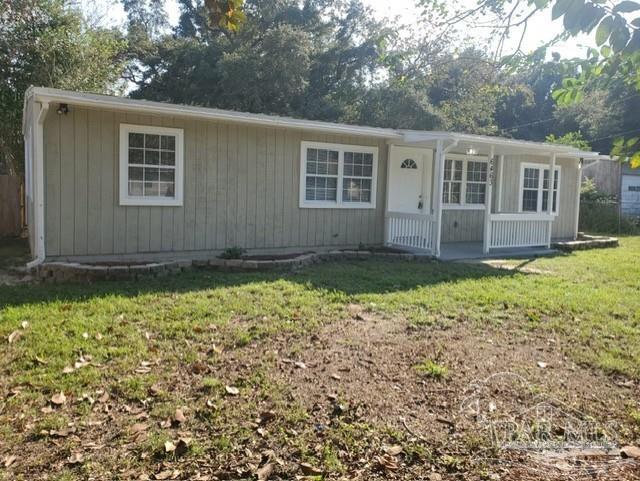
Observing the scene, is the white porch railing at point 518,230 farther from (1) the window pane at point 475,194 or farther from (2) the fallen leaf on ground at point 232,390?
(2) the fallen leaf on ground at point 232,390

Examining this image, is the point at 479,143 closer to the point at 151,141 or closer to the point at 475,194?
the point at 475,194

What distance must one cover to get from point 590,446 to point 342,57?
2305cm

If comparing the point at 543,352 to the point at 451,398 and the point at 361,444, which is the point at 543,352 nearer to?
the point at 451,398

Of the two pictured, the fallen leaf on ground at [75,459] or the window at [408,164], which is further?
the window at [408,164]

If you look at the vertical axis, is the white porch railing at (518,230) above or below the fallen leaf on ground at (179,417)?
above

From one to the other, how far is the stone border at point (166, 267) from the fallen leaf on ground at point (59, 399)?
12.9 feet

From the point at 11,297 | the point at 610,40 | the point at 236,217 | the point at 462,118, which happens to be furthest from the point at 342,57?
the point at 610,40

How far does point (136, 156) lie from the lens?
28.4ft

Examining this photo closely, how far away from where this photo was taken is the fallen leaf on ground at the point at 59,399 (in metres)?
3.55

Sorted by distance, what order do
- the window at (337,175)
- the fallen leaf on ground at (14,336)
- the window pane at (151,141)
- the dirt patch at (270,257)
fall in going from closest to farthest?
the fallen leaf on ground at (14,336)
the window pane at (151,141)
the dirt patch at (270,257)
the window at (337,175)

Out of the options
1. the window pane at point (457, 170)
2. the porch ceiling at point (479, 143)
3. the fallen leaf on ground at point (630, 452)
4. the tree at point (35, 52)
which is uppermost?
the tree at point (35, 52)

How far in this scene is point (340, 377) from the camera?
4.13 m

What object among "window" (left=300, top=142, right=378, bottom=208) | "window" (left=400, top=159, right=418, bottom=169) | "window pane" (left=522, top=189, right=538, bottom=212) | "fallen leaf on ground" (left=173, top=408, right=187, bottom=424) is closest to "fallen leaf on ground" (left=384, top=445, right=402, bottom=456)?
"fallen leaf on ground" (left=173, top=408, right=187, bottom=424)

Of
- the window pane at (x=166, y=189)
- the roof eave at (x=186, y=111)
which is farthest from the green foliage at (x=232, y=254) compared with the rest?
the roof eave at (x=186, y=111)
